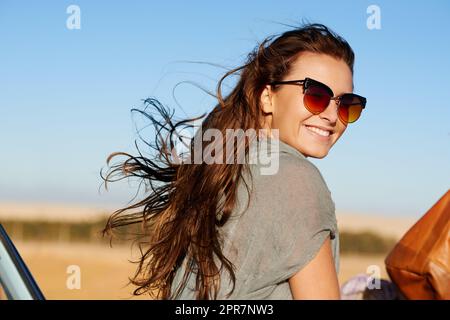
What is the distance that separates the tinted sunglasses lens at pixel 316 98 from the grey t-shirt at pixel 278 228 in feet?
1.10

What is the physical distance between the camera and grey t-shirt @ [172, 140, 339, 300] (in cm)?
228

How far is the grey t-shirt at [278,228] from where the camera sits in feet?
7.47

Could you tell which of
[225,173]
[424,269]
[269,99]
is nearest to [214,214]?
[225,173]

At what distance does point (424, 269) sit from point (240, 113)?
0.90 m

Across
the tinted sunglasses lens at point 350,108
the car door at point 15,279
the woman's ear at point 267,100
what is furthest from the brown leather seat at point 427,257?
the car door at point 15,279

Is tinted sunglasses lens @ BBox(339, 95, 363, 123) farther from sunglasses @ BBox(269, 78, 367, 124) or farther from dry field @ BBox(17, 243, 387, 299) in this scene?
dry field @ BBox(17, 243, 387, 299)

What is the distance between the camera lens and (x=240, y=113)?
2.87 m

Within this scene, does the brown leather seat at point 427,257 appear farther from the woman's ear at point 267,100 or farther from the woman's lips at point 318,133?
the woman's ear at point 267,100

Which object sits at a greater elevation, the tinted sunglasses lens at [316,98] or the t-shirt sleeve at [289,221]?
the tinted sunglasses lens at [316,98]

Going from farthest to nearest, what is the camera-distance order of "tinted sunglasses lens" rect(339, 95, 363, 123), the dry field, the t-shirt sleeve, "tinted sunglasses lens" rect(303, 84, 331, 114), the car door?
the dry field, "tinted sunglasses lens" rect(339, 95, 363, 123), "tinted sunglasses lens" rect(303, 84, 331, 114), the t-shirt sleeve, the car door

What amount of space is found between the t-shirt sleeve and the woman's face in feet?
1.18

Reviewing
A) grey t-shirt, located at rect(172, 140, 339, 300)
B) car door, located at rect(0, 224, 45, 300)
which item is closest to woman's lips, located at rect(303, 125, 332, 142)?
grey t-shirt, located at rect(172, 140, 339, 300)
